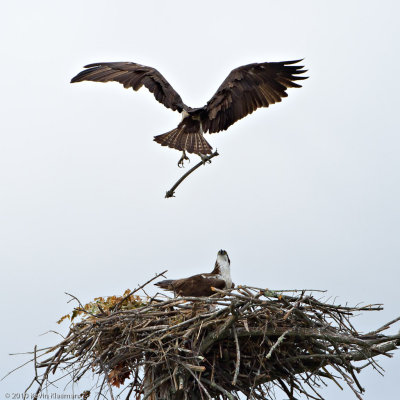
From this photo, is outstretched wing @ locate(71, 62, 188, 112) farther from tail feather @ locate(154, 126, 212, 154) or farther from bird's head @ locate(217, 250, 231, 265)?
bird's head @ locate(217, 250, 231, 265)

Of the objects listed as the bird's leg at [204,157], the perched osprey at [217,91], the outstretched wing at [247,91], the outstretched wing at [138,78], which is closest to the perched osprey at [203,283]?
the bird's leg at [204,157]

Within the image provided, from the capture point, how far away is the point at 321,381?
7.98 metres

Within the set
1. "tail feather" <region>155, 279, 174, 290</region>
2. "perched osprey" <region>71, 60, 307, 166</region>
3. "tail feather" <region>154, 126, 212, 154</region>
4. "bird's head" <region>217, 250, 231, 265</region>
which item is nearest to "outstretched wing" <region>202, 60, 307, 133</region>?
"perched osprey" <region>71, 60, 307, 166</region>

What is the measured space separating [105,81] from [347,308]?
13.7 ft

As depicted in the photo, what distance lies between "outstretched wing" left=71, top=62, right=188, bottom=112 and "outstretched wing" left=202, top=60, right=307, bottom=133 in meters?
0.42

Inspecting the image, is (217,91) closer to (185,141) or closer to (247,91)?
(247,91)

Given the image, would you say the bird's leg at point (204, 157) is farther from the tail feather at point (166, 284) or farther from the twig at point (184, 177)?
the tail feather at point (166, 284)

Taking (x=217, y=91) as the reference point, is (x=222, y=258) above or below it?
below

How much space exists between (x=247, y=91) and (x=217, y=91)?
44cm

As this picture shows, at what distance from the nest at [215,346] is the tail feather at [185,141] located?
2064 mm

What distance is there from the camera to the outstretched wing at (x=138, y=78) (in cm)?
968

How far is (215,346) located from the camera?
7.88m

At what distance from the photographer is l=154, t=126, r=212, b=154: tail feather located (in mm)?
9297

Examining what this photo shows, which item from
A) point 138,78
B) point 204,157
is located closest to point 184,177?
point 204,157
